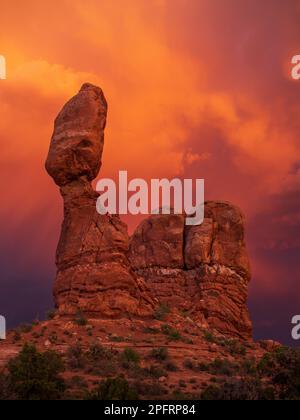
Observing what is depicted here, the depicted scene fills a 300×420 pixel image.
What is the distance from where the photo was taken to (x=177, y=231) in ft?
233

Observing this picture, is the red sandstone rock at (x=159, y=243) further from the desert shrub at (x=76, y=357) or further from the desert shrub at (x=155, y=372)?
the desert shrub at (x=155, y=372)

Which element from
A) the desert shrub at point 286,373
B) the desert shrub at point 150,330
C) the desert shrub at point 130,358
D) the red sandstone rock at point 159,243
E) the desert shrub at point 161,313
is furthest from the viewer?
the red sandstone rock at point 159,243

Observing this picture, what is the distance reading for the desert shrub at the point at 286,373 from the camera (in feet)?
113

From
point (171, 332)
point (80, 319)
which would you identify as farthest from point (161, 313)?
point (80, 319)

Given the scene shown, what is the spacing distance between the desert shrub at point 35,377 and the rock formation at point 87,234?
1370cm

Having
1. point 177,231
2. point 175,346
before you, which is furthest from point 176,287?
point 175,346

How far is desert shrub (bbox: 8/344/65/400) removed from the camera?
31.6 meters

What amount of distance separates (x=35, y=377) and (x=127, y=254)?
21016mm

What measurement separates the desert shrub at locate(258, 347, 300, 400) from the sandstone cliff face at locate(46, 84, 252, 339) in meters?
14.4

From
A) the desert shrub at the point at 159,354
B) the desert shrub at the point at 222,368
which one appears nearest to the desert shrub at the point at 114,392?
the desert shrub at the point at 159,354

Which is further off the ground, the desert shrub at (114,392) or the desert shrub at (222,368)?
the desert shrub at (222,368)

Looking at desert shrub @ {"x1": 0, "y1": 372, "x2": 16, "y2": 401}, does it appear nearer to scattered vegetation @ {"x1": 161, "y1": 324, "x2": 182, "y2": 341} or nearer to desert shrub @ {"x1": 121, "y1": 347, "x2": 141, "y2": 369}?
desert shrub @ {"x1": 121, "y1": 347, "x2": 141, "y2": 369}
